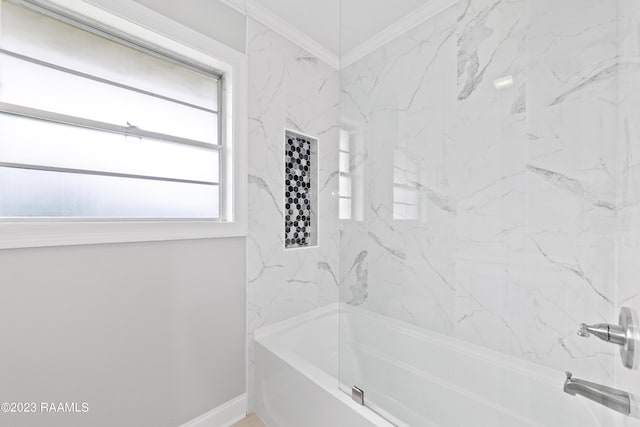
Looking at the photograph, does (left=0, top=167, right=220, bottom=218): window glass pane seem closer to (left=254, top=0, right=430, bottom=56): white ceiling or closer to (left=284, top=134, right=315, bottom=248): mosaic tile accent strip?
(left=284, top=134, right=315, bottom=248): mosaic tile accent strip

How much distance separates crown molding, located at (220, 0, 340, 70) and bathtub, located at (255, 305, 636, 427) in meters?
1.94

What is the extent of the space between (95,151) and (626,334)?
1.93 meters

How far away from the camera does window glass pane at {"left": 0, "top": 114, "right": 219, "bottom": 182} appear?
1.10m

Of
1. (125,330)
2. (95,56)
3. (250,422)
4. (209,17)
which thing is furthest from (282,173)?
(250,422)

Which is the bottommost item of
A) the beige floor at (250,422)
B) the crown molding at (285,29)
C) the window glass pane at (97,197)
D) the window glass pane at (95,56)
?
the beige floor at (250,422)

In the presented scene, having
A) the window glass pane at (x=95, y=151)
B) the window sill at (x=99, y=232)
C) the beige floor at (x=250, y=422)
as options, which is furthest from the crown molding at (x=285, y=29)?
the beige floor at (x=250, y=422)

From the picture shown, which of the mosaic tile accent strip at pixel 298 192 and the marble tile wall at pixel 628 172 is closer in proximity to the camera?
the marble tile wall at pixel 628 172

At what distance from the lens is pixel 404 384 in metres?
1.37

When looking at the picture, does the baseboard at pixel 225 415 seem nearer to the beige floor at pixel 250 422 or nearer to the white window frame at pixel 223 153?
the beige floor at pixel 250 422

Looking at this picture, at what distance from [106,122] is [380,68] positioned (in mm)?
1550

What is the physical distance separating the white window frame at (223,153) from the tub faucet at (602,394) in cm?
160

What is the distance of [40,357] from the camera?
1040 mm

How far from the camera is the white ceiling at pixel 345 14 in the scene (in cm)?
167

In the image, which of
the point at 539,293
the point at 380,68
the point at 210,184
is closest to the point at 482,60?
the point at 380,68
